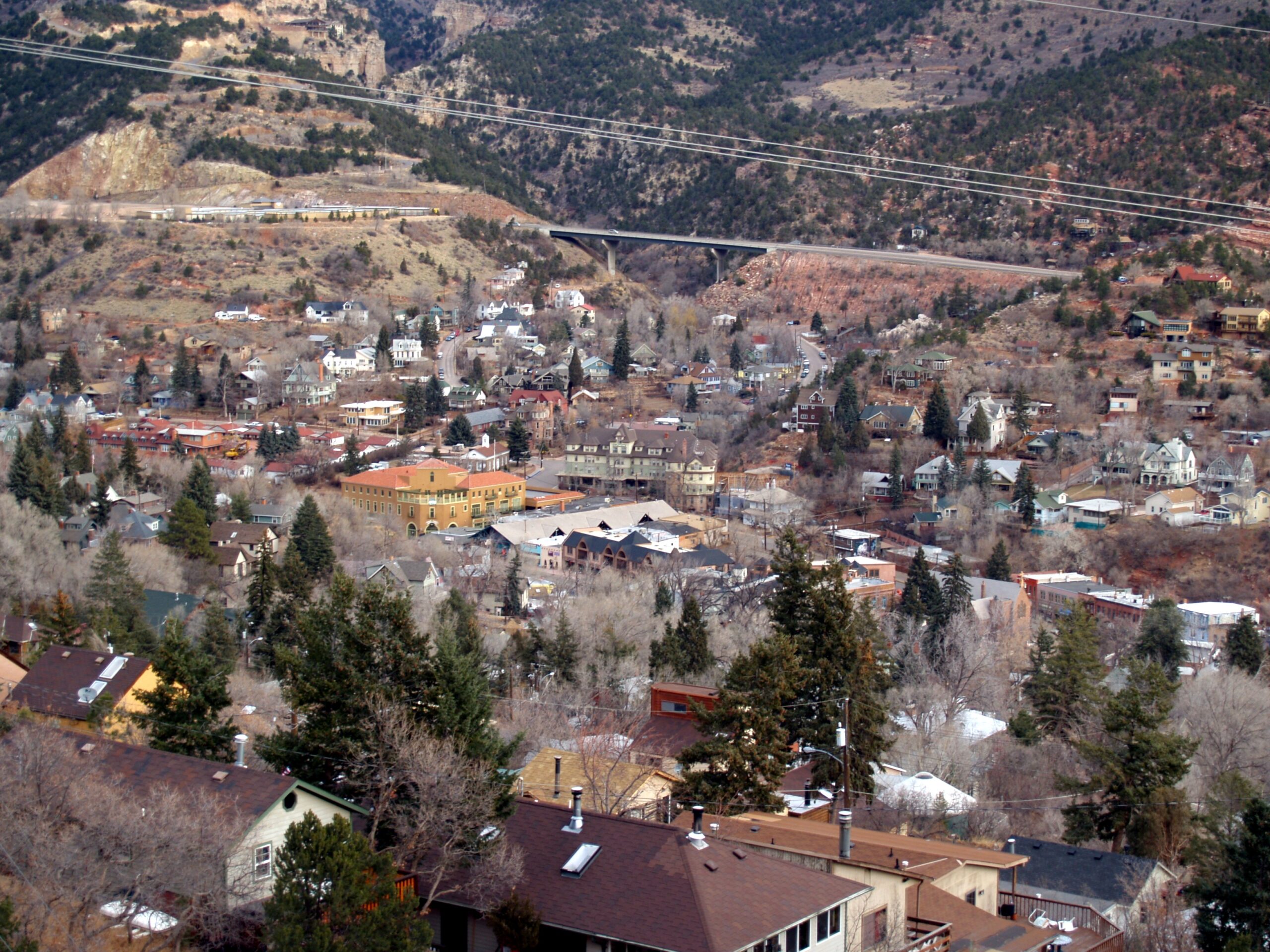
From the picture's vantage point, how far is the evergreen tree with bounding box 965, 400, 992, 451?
62375 mm

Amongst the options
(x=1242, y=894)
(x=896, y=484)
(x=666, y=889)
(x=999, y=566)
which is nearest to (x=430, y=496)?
(x=896, y=484)

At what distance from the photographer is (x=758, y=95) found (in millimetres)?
145250

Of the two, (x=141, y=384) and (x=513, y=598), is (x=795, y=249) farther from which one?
(x=513, y=598)

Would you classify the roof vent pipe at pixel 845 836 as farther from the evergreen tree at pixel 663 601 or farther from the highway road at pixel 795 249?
the highway road at pixel 795 249

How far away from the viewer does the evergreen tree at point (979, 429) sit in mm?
62375

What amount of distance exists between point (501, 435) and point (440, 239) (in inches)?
1272

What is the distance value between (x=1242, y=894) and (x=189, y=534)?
4083 centimetres

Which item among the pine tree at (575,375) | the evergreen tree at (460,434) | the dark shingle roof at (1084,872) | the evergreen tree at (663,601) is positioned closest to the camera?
the dark shingle roof at (1084,872)

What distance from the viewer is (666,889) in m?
15.3

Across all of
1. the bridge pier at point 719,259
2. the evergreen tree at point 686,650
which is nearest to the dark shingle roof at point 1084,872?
the evergreen tree at point 686,650

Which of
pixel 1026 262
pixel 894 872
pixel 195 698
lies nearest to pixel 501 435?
pixel 1026 262

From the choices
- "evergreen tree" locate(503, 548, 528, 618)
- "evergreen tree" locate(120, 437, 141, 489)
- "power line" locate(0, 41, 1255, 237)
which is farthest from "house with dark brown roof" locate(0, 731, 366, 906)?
"power line" locate(0, 41, 1255, 237)

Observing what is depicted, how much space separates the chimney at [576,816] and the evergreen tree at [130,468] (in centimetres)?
4518

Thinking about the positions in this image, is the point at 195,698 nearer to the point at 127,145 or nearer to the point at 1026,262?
the point at 1026,262
